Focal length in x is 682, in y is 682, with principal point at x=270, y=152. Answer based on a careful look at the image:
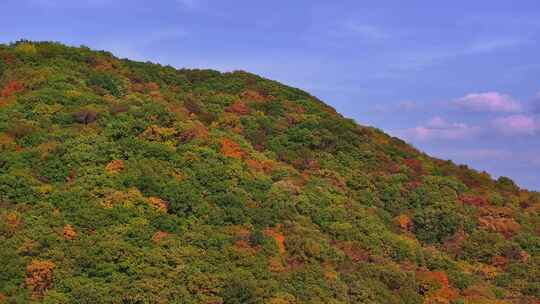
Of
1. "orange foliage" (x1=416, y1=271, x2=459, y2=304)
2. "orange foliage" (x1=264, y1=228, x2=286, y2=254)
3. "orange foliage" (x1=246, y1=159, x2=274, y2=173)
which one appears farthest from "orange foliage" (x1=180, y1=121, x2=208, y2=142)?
"orange foliage" (x1=416, y1=271, x2=459, y2=304)

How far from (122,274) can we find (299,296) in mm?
6476

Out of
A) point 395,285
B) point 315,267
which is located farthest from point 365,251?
point 315,267

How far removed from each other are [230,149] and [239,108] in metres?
12.2

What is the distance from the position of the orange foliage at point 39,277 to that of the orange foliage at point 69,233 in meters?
1.71

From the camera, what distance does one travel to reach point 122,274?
23906mm

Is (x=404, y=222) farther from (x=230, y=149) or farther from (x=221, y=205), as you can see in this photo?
(x=221, y=205)

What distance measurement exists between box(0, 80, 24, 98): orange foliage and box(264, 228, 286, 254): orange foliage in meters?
17.8

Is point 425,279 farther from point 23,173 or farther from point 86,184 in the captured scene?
point 23,173

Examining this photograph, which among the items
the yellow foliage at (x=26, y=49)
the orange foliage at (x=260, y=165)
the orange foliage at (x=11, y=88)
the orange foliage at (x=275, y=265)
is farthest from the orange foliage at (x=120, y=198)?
the yellow foliage at (x=26, y=49)

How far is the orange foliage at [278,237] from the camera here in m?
28.1

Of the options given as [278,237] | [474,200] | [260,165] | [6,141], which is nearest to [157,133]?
[260,165]

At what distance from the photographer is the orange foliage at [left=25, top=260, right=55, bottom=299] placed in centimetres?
2306

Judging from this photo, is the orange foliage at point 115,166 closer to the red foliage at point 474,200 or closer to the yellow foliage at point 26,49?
the yellow foliage at point 26,49

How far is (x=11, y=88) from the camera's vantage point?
38156 mm
